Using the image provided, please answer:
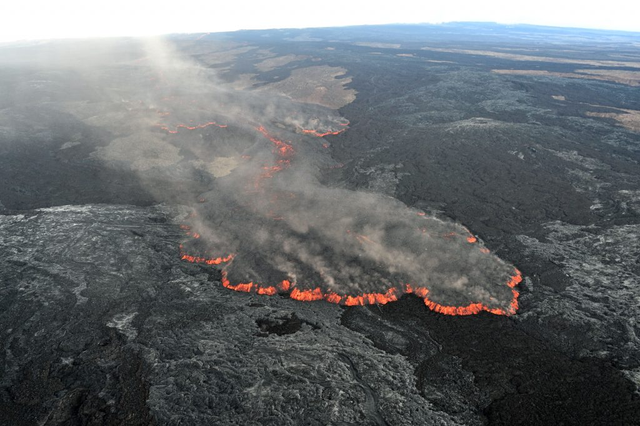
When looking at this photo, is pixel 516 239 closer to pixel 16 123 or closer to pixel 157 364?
pixel 157 364

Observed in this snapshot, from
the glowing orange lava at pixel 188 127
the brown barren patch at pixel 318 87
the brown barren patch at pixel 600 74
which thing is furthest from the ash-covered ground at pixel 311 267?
the brown barren patch at pixel 600 74

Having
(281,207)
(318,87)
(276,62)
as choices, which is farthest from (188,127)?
(276,62)

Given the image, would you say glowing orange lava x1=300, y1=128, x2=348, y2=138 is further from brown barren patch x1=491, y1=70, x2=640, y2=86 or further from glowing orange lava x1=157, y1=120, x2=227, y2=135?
brown barren patch x1=491, y1=70, x2=640, y2=86

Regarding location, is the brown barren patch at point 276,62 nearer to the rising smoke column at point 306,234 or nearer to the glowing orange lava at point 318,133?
the glowing orange lava at point 318,133

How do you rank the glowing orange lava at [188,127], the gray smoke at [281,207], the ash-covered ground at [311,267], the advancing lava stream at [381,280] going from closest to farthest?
the ash-covered ground at [311,267]
the advancing lava stream at [381,280]
the gray smoke at [281,207]
the glowing orange lava at [188,127]

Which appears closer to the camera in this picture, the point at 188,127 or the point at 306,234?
the point at 306,234

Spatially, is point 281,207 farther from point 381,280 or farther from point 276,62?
point 276,62

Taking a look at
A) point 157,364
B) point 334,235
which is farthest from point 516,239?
point 157,364

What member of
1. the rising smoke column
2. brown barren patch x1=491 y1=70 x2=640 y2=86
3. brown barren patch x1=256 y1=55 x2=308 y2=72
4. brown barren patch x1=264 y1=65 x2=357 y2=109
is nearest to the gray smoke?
the rising smoke column
